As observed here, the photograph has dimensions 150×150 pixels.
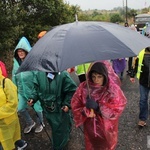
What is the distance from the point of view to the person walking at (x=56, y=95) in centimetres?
290

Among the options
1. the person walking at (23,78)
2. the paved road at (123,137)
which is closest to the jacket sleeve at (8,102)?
the person walking at (23,78)

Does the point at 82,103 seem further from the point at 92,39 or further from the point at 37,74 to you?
the point at 92,39

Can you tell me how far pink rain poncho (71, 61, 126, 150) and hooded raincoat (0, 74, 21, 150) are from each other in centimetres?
77

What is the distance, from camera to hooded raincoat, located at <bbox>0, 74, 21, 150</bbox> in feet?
9.48

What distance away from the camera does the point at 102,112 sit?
2514 millimetres

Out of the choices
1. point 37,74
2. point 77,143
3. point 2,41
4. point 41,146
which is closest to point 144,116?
point 77,143

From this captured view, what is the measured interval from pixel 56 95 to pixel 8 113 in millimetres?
624

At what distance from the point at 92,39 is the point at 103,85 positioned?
76 cm

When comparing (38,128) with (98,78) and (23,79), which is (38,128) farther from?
(98,78)

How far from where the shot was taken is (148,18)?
982 inches

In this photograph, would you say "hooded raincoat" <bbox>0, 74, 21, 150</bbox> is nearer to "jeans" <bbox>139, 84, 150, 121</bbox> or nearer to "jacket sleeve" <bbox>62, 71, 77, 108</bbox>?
"jacket sleeve" <bbox>62, 71, 77, 108</bbox>

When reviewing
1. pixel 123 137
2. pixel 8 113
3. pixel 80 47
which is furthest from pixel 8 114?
pixel 123 137

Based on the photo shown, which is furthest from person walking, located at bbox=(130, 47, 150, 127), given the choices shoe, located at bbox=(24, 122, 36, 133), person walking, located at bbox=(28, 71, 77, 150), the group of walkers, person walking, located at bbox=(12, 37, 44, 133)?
shoe, located at bbox=(24, 122, 36, 133)

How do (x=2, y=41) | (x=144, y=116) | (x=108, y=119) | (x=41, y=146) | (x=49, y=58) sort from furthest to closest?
(x=2, y=41) → (x=144, y=116) → (x=41, y=146) → (x=108, y=119) → (x=49, y=58)
